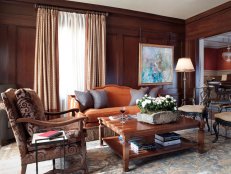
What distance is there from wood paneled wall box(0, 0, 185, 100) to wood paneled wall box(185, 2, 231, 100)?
23 centimetres

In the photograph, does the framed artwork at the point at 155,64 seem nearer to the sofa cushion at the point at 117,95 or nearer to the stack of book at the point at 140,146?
the sofa cushion at the point at 117,95

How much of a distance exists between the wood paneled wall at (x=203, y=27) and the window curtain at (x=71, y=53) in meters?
3.21

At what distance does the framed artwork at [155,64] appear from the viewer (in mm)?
5164

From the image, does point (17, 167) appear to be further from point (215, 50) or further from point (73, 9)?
point (215, 50)

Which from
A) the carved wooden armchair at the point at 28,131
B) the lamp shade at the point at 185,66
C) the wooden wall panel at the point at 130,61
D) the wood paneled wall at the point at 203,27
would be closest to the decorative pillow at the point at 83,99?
the wooden wall panel at the point at 130,61

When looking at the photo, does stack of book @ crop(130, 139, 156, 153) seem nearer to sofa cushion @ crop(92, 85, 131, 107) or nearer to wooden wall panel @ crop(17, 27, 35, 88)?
sofa cushion @ crop(92, 85, 131, 107)

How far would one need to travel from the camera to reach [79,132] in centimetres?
228

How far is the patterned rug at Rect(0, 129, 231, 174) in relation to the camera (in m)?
2.33

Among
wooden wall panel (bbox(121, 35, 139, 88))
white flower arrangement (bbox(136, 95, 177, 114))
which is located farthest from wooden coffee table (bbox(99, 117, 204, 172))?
wooden wall panel (bbox(121, 35, 139, 88))

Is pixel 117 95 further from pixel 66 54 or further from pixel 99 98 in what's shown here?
pixel 66 54

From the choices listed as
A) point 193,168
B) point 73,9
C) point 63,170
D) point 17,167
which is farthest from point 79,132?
point 73,9

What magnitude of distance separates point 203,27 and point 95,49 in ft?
10.1

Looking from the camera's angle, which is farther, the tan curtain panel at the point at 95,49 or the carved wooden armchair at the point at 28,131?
the tan curtain panel at the point at 95,49

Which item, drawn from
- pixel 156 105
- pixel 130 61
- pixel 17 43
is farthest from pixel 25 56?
pixel 156 105
